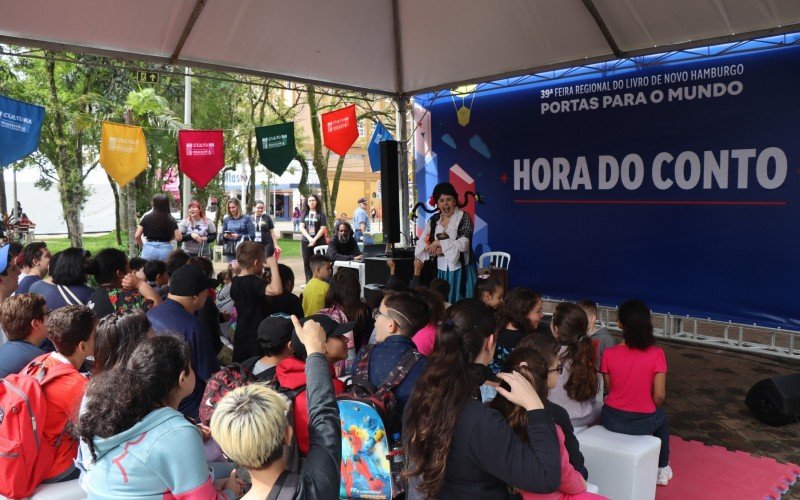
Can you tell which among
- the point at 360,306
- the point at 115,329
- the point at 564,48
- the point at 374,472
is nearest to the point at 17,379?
the point at 115,329

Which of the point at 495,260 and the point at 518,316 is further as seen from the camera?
the point at 495,260

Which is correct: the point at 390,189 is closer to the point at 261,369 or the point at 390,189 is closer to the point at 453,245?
the point at 453,245

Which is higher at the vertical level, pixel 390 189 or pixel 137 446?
pixel 390 189

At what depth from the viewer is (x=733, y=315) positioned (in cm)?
638

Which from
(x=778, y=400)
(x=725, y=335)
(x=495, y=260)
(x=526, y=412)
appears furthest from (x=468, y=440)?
(x=495, y=260)

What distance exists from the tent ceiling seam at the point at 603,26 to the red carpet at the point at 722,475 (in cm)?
364

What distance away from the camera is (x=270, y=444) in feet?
5.18

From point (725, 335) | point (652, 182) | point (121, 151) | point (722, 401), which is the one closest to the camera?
point (722, 401)

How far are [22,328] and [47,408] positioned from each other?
25.8 inches

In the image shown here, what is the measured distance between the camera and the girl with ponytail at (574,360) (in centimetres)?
337

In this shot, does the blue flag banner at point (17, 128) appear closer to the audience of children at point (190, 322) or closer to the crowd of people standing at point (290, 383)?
the crowd of people standing at point (290, 383)

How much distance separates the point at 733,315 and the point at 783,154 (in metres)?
1.62

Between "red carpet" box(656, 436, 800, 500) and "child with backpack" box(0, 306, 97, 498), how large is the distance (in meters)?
3.07

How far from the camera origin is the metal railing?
253 inches
